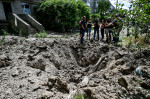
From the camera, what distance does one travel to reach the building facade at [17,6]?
39.7ft

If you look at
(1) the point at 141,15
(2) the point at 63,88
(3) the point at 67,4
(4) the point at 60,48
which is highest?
(3) the point at 67,4

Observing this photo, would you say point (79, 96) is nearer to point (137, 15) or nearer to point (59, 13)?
point (137, 15)

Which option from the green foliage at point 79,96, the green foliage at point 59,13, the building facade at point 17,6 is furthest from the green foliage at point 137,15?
the building facade at point 17,6

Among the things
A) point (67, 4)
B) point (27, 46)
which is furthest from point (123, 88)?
point (67, 4)

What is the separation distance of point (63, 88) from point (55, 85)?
303 millimetres

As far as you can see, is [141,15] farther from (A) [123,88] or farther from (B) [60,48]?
(B) [60,48]

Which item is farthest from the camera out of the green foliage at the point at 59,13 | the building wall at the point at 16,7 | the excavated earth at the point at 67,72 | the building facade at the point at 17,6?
the building wall at the point at 16,7

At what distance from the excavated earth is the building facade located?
30.6ft

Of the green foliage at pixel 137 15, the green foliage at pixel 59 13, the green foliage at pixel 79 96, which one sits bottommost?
the green foliage at pixel 79 96

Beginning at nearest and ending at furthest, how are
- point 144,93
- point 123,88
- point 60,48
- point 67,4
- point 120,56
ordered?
1. point 144,93
2. point 123,88
3. point 120,56
4. point 60,48
5. point 67,4

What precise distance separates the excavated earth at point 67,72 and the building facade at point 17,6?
932 cm

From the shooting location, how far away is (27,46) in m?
5.31

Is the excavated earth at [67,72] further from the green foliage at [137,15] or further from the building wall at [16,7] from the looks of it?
the building wall at [16,7]

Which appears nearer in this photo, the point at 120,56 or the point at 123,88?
the point at 123,88
